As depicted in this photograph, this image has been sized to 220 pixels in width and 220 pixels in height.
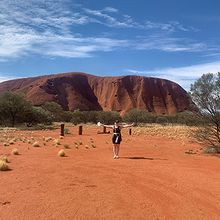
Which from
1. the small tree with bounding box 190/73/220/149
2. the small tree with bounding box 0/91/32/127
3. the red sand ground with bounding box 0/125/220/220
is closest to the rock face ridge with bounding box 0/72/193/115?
the small tree with bounding box 0/91/32/127

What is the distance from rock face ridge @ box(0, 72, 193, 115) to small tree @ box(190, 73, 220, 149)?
394 feet

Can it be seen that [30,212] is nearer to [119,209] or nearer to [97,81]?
[119,209]

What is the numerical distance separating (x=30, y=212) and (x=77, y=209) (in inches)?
39.2

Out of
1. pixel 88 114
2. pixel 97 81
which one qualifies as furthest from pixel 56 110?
pixel 97 81

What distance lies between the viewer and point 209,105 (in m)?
25.4

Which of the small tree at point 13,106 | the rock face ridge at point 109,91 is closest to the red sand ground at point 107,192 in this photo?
the small tree at point 13,106

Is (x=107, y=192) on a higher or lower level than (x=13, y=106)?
lower

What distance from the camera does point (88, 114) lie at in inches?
4370

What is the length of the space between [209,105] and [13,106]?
1674 inches

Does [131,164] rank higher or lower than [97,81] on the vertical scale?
lower

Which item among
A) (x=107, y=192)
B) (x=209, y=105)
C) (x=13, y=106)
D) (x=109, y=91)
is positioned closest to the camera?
(x=107, y=192)

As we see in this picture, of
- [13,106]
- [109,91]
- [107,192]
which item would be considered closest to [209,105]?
[107,192]

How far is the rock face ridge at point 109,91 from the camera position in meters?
152

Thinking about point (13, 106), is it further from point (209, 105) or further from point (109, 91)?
point (109, 91)
